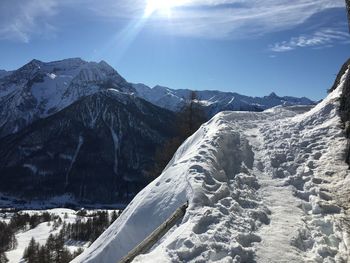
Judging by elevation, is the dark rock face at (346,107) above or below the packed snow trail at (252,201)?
above

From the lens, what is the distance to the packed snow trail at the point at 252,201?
466 inches

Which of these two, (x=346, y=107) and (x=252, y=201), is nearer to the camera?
(x=252, y=201)

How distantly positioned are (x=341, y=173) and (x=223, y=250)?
6.53 meters

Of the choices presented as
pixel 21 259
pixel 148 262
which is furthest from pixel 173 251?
pixel 21 259

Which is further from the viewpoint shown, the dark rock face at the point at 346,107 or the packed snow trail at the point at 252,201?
the dark rock face at the point at 346,107

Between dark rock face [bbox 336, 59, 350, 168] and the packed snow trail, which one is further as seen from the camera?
dark rock face [bbox 336, 59, 350, 168]

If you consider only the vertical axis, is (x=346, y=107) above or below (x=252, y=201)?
above

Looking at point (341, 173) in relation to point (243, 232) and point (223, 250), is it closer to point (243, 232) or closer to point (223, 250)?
point (243, 232)

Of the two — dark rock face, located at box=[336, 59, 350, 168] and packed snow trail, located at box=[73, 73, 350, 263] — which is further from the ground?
dark rock face, located at box=[336, 59, 350, 168]

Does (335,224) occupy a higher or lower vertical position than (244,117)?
lower

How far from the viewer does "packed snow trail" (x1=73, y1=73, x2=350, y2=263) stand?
1183 centimetres

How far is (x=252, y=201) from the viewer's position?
583 inches

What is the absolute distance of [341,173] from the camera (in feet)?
51.8

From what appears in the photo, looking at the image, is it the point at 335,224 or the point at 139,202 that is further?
the point at 139,202
